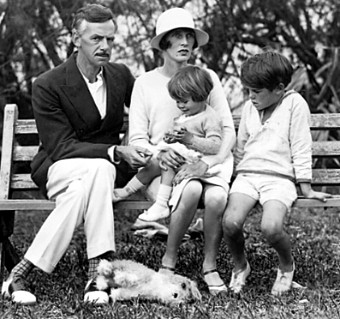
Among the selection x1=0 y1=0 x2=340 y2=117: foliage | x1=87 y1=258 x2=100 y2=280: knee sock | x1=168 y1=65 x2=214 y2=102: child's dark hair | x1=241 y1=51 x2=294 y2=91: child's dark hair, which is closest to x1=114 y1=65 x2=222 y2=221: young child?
x1=168 y1=65 x2=214 y2=102: child's dark hair

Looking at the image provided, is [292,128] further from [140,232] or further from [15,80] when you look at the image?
[15,80]

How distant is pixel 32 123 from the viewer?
6.05 m

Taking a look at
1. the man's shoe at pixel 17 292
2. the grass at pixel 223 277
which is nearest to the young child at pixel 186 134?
the grass at pixel 223 277

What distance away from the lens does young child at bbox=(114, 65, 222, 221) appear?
542 centimetres

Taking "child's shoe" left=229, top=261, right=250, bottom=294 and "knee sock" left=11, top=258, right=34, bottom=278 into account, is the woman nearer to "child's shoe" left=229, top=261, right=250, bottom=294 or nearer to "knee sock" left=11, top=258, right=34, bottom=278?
"child's shoe" left=229, top=261, right=250, bottom=294

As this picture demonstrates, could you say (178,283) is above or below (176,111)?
below

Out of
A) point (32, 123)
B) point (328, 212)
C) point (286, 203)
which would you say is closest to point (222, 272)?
point (286, 203)

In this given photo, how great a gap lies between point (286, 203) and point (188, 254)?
4.46 ft

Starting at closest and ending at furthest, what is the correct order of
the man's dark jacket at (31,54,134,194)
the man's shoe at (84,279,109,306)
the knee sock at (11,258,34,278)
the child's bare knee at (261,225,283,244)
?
the man's shoe at (84,279,109,306), the child's bare knee at (261,225,283,244), the knee sock at (11,258,34,278), the man's dark jacket at (31,54,134,194)

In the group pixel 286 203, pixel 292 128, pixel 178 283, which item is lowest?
pixel 178 283

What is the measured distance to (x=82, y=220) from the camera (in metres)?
5.36

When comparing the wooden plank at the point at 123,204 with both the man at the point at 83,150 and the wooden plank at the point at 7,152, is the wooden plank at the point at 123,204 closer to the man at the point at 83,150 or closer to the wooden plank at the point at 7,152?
the man at the point at 83,150

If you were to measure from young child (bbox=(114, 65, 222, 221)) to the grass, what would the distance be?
0.60 m

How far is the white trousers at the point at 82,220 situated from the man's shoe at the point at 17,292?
6.0 inches
